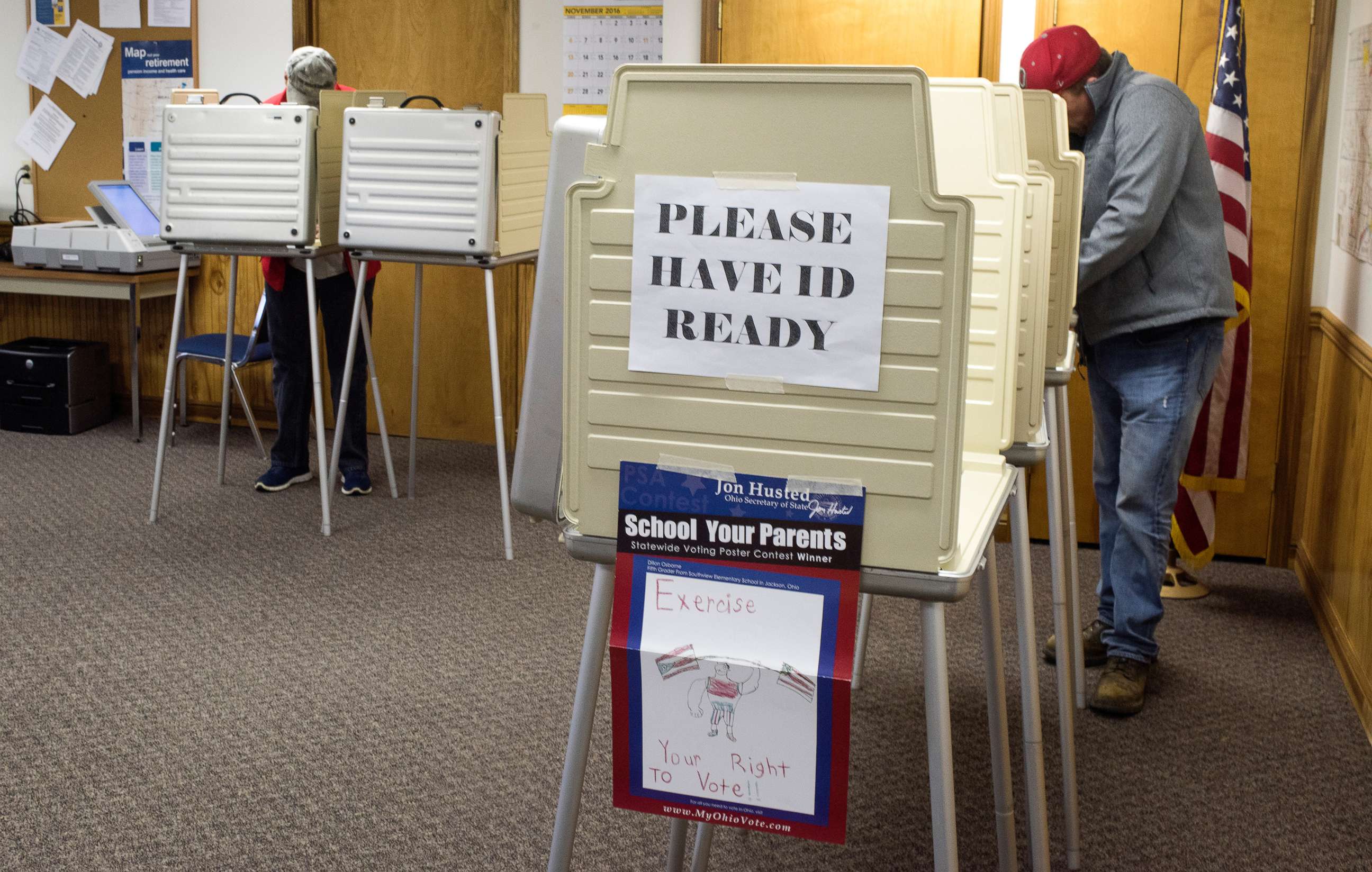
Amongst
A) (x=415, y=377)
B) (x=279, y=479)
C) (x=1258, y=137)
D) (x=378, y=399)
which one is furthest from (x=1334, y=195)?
(x=279, y=479)

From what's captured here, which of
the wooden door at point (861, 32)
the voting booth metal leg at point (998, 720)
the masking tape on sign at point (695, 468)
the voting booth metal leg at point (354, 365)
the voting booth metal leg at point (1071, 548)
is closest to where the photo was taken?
the masking tape on sign at point (695, 468)

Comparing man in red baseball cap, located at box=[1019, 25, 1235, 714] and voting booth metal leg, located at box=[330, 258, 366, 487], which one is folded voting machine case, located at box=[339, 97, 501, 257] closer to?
voting booth metal leg, located at box=[330, 258, 366, 487]

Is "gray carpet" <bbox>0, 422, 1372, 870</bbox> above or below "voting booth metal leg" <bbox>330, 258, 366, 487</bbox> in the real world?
below

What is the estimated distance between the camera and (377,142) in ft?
11.4

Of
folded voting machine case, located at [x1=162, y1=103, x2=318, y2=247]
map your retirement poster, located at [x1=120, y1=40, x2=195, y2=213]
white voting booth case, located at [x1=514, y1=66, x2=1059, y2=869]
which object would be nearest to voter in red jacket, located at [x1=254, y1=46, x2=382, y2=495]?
folded voting machine case, located at [x1=162, y1=103, x2=318, y2=247]

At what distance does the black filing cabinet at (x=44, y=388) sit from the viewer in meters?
5.04

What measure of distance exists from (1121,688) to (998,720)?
1.12 meters

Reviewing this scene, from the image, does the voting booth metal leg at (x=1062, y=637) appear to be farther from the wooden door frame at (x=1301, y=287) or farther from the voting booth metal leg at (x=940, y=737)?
the wooden door frame at (x=1301, y=287)

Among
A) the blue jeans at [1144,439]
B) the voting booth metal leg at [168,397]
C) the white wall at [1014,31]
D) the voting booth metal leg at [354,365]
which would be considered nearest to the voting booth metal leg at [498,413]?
Answer: the voting booth metal leg at [354,365]

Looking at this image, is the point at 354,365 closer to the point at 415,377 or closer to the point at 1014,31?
the point at 415,377

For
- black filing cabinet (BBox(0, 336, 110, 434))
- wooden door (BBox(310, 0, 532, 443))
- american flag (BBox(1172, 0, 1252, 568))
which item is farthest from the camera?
black filing cabinet (BBox(0, 336, 110, 434))

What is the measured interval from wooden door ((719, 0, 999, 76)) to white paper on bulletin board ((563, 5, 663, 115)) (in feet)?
1.11

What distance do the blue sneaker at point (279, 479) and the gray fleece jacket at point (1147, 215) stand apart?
2799mm

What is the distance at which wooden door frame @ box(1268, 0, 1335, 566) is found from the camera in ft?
11.9
